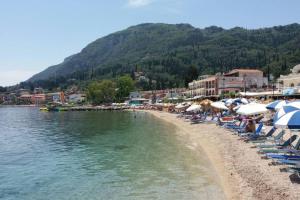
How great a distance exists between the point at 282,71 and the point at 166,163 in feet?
363

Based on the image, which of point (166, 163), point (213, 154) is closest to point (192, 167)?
point (166, 163)

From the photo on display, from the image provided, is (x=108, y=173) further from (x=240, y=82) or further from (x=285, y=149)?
(x=240, y=82)

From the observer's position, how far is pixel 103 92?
461 ft

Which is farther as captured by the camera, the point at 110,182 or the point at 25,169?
the point at 25,169

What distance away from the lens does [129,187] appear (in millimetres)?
16266

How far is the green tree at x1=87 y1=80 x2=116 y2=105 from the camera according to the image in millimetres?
140125

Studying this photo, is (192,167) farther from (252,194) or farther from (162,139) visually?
(162,139)

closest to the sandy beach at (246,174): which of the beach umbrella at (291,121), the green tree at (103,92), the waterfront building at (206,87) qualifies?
the beach umbrella at (291,121)

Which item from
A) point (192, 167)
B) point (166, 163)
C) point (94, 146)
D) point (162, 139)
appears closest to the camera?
point (192, 167)

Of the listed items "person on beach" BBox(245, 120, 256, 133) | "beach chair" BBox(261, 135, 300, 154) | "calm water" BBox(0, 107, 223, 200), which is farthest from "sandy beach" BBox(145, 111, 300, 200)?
"person on beach" BBox(245, 120, 256, 133)

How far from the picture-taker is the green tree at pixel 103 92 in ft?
460

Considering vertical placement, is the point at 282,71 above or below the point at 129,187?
above

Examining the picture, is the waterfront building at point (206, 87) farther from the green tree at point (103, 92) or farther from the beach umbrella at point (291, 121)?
the beach umbrella at point (291, 121)

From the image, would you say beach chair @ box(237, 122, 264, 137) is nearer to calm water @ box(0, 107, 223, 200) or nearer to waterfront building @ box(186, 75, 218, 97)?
calm water @ box(0, 107, 223, 200)
